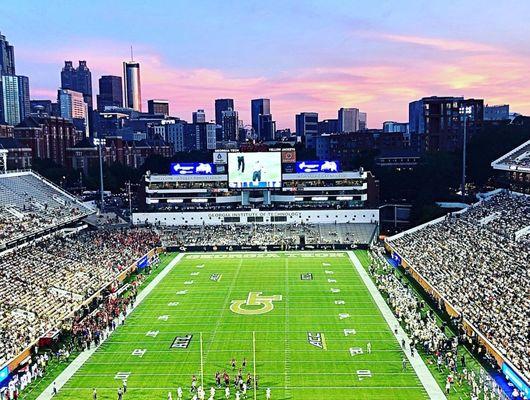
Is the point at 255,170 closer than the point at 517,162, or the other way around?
the point at 517,162

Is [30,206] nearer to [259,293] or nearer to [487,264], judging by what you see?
[259,293]

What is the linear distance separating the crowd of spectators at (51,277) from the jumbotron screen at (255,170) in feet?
41.7

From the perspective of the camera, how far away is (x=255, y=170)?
64.1 m

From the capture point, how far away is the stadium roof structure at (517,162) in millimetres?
51406

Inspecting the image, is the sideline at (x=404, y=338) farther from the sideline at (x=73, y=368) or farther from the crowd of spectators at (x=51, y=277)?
the crowd of spectators at (x=51, y=277)

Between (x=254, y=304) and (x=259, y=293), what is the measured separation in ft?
10.0

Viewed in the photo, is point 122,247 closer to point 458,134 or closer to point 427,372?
point 427,372

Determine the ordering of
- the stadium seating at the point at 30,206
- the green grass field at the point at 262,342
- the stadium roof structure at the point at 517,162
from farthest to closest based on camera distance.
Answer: the stadium roof structure at the point at 517,162
the stadium seating at the point at 30,206
the green grass field at the point at 262,342

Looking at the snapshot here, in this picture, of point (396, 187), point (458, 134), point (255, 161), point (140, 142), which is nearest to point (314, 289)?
point (255, 161)

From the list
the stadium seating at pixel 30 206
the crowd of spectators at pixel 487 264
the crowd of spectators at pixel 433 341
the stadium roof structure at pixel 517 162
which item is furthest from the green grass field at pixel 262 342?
the stadium roof structure at pixel 517 162

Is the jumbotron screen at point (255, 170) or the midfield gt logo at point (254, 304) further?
the jumbotron screen at point (255, 170)

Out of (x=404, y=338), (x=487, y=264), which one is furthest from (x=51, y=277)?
(x=487, y=264)

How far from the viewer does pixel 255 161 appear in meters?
64.0

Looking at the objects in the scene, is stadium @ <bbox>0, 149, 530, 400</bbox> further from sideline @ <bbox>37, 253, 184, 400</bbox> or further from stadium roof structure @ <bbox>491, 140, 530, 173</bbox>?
stadium roof structure @ <bbox>491, 140, 530, 173</bbox>
